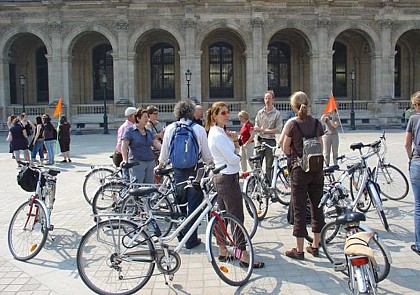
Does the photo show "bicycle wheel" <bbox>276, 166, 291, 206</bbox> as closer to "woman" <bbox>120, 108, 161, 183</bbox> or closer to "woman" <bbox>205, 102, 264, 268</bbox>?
"woman" <bbox>120, 108, 161, 183</bbox>

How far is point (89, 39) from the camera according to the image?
35438 millimetres

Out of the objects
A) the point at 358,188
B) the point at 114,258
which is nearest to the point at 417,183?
the point at 358,188

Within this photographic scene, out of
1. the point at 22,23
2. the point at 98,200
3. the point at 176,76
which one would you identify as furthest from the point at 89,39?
the point at 98,200

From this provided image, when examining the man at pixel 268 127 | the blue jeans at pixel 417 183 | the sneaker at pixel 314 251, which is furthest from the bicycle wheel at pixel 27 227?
the blue jeans at pixel 417 183

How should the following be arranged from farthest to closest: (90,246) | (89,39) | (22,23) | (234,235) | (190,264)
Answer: (89,39)
(22,23)
(190,264)
(234,235)
(90,246)

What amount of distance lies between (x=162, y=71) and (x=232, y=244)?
1277 inches

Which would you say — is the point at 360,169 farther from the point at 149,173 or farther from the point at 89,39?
the point at 89,39

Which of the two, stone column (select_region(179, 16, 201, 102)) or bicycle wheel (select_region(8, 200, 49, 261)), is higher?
stone column (select_region(179, 16, 201, 102))

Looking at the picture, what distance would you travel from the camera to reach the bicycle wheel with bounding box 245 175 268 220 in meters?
7.89

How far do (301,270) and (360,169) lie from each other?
258cm

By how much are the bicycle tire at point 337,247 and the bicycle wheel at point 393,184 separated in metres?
3.38

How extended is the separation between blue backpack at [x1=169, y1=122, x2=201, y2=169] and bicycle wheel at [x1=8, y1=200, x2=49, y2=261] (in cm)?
203

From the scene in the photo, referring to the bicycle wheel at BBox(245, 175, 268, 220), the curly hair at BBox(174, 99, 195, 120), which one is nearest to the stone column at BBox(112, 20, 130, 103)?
the bicycle wheel at BBox(245, 175, 268, 220)

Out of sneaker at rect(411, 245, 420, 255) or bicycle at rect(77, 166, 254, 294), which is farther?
sneaker at rect(411, 245, 420, 255)
